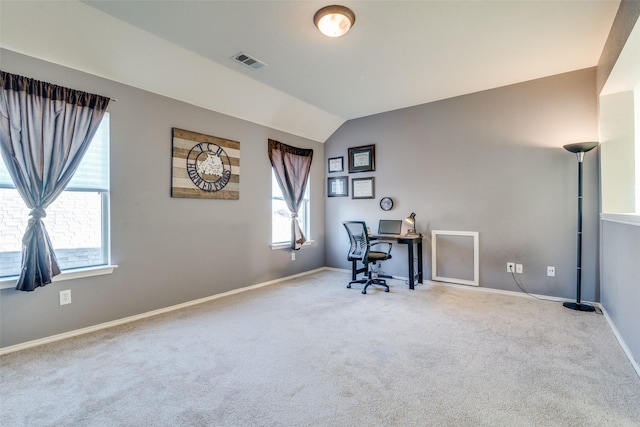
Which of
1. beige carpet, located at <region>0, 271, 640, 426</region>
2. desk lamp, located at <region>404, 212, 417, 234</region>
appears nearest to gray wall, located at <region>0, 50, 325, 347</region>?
beige carpet, located at <region>0, 271, 640, 426</region>

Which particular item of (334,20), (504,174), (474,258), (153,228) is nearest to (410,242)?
(474,258)

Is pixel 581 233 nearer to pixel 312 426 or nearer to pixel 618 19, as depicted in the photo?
pixel 618 19

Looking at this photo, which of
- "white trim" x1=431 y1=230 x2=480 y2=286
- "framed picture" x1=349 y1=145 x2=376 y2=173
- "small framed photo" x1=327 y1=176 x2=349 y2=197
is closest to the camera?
"white trim" x1=431 y1=230 x2=480 y2=286

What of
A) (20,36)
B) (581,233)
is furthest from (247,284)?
(581,233)

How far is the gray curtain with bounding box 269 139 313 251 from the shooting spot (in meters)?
4.38

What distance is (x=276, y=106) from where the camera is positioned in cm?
404

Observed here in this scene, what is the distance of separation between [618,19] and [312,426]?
11.5 ft

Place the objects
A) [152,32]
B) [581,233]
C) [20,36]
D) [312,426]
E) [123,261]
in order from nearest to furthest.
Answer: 1. [312,426]
2. [20,36]
3. [152,32]
4. [123,261]
5. [581,233]

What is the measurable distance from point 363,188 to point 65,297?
3869 mm

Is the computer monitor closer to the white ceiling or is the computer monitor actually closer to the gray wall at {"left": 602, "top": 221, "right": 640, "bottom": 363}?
the white ceiling

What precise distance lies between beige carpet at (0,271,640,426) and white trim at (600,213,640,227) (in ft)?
3.10

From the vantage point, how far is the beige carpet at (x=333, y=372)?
60.7 inches

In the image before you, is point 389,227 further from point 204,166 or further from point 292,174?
point 204,166

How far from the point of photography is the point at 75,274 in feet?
8.29
